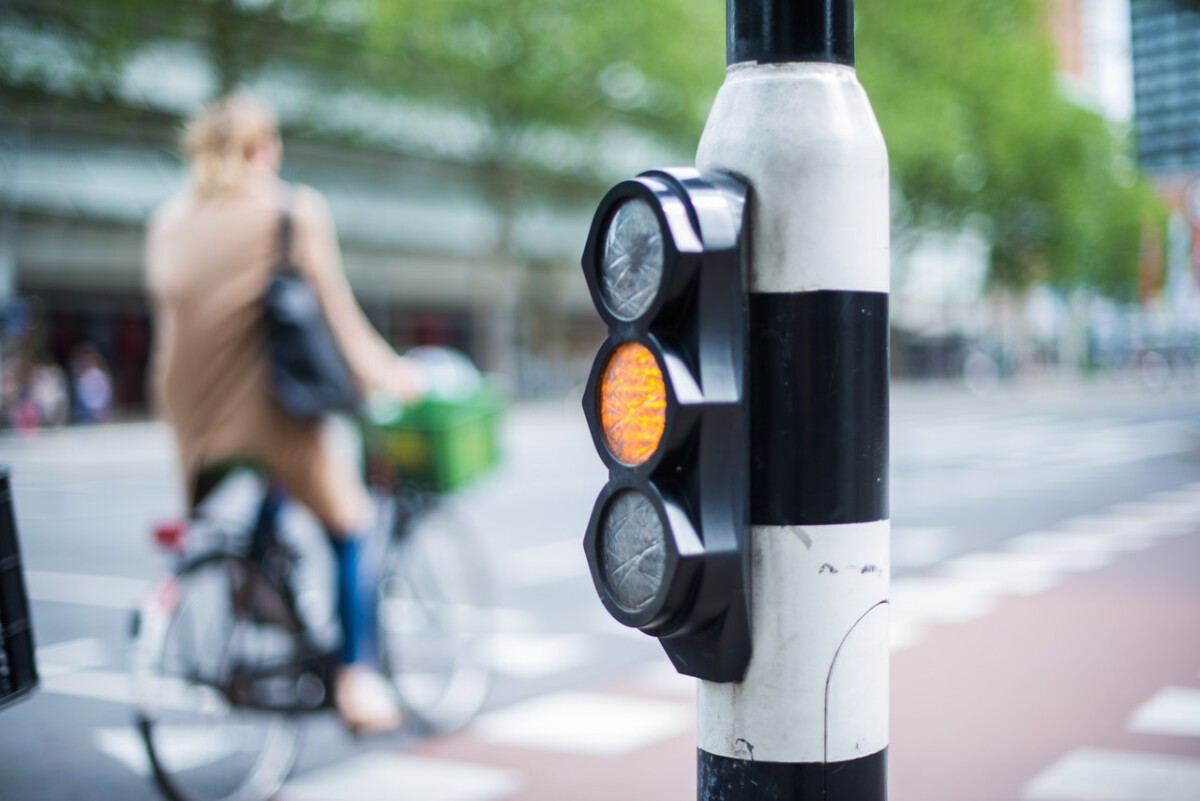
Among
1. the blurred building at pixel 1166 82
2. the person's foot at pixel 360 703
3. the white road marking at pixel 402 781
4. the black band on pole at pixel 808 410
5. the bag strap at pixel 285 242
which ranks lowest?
the white road marking at pixel 402 781

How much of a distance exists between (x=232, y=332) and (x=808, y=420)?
2976mm

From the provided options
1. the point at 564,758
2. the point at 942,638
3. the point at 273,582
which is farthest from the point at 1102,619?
the point at 273,582

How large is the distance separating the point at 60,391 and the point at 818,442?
3005 cm

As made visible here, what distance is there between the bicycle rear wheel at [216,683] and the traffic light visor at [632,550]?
2604 mm

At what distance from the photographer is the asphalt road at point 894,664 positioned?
14.5ft

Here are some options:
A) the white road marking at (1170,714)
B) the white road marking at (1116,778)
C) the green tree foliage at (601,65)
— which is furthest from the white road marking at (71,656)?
the green tree foliage at (601,65)

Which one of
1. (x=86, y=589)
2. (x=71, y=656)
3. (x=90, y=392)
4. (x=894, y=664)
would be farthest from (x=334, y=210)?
(x=894, y=664)

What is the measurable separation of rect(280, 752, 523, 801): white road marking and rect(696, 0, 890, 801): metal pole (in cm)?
279

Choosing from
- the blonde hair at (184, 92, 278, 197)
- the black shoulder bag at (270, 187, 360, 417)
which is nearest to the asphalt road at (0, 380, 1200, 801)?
the black shoulder bag at (270, 187, 360, 417)

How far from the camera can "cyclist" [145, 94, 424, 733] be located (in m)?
4.21

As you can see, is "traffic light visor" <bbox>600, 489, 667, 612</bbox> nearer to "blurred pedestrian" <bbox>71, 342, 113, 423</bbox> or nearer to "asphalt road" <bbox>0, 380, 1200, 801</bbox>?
"asphalt road" <bbox>0, 380, 1200, 801</bbox>

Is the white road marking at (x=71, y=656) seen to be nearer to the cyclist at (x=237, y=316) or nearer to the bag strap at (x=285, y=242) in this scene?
the cyclist at (x=237, y=316)

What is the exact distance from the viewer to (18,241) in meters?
32.1

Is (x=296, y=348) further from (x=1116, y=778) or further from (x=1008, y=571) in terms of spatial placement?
(x=1008, y=571)
